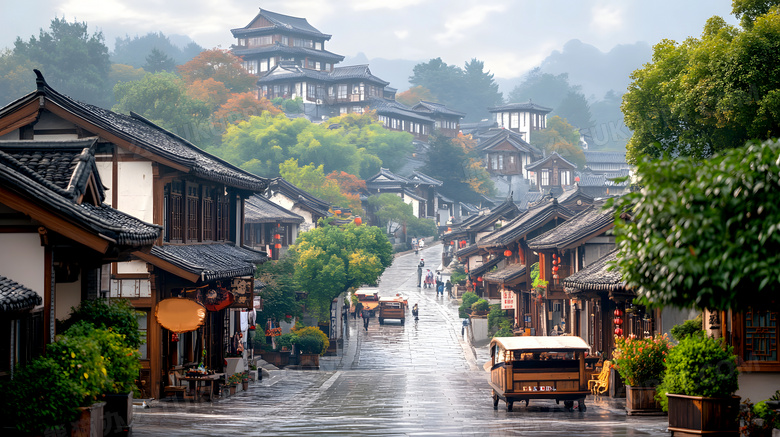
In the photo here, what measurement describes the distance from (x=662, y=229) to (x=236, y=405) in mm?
16658

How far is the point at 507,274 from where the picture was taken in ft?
147

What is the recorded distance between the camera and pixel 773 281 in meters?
8.86

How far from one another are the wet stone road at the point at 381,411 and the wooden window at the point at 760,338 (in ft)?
8.41

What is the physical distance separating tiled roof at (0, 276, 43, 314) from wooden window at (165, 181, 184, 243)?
38.7 ft

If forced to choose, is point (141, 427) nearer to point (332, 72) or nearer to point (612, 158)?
point (332, 72)

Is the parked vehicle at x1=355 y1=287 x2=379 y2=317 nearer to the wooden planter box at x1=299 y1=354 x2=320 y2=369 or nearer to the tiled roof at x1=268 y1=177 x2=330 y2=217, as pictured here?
the tiled roof at x1=268 y1=177 x2=330 y2=217

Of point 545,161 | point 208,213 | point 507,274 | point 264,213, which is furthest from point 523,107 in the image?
point 208,213

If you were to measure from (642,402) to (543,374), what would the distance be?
2459mm

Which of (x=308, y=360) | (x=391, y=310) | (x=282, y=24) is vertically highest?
(x=282, y=24)

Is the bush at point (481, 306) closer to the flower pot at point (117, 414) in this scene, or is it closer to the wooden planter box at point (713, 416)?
the wooden planter box at point (713, 416)

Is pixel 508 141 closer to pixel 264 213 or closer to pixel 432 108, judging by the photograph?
pixel 432 108

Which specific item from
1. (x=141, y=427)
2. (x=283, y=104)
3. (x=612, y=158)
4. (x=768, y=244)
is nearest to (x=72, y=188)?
(x=141, y=427)

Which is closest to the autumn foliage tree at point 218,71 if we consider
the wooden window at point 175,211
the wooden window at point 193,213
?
the wooden window at point 193,213

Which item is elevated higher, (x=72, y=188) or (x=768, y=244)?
(x=72, y=188)
